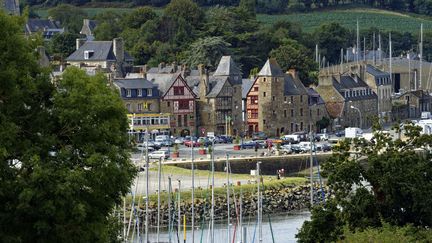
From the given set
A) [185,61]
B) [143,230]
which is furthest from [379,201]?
[185,61]

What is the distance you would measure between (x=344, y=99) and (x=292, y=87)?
13.1ft

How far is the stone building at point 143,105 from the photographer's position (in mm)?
77938

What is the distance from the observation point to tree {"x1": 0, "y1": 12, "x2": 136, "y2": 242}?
993 inches

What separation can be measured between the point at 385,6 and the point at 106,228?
139278mm

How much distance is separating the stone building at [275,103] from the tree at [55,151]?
56.2 meters

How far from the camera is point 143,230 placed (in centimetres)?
4722

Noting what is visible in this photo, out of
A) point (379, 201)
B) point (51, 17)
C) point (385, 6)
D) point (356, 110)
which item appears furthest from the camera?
point (385, 6)

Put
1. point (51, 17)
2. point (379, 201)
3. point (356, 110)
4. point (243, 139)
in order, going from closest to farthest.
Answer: point (379, 201), point (243, 139), point (356, 110), point (51, 17)

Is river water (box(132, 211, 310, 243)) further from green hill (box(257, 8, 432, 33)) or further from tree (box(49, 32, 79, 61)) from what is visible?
green hill (box(257, 8, 432, 33))

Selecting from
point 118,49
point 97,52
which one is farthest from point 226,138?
point 118,49

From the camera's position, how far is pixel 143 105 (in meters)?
79.1

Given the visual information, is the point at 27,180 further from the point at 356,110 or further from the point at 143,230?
the point at 356,110

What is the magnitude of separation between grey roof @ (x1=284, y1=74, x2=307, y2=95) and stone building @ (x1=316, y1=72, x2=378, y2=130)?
2455 millimetres

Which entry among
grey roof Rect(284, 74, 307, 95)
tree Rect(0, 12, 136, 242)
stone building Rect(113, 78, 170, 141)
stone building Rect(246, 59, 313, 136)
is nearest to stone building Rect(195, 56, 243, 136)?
stone building Rect(246, 59, 313, 136)
